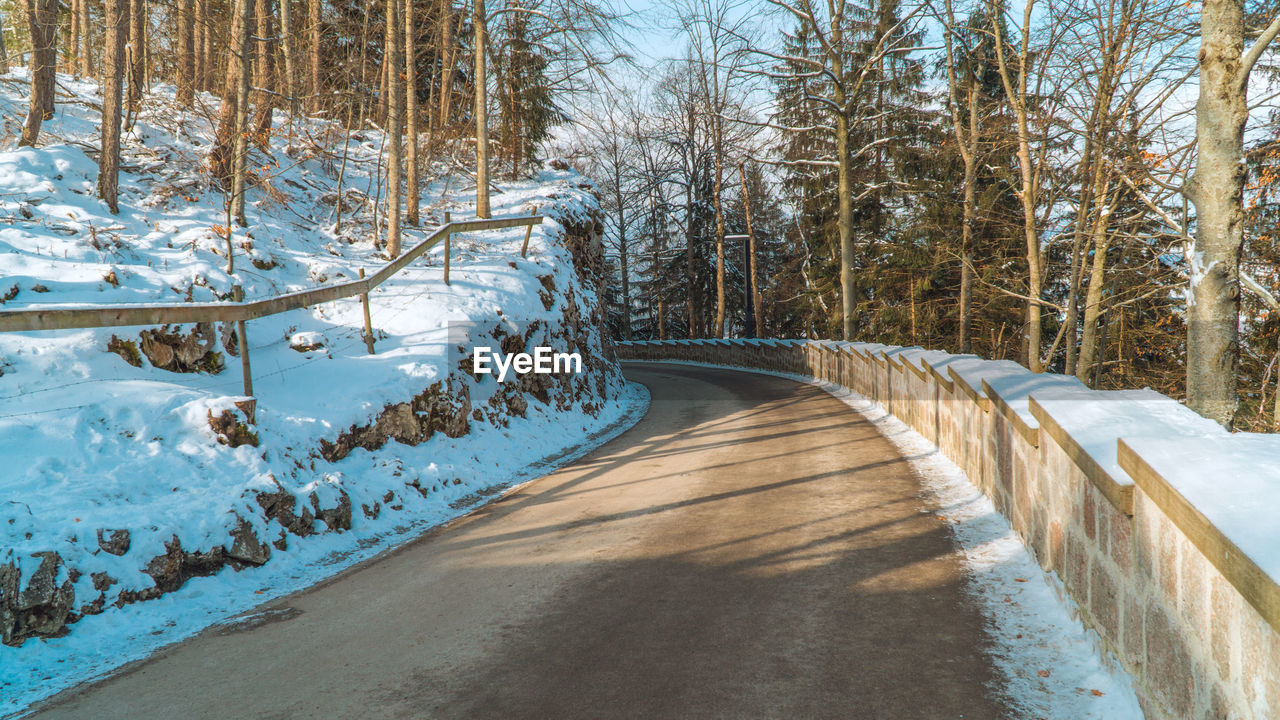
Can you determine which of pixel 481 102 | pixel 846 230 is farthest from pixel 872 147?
pixel 481 102

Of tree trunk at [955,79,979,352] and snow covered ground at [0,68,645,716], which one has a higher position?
tree trunk at [955,79,979,352]

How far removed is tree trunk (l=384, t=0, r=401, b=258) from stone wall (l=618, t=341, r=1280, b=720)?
12.9 metres

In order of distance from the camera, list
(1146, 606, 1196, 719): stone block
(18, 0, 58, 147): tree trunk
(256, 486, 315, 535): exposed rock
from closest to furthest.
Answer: (1146, 606, 1196, 719): stone block → (256, 486, 315, 535): exposed rock → (18, 0, 58, 147): tree trunk

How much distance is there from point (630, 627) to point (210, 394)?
18.9ft

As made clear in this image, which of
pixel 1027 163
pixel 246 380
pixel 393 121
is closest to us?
pixel 246 380

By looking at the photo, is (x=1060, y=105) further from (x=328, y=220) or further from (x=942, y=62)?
(x=328, y=220)

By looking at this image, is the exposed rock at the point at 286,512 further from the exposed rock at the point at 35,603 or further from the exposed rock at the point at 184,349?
the exposed rock at the point at 184,349

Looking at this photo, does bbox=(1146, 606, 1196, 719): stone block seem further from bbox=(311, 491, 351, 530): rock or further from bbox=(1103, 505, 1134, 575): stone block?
bbox=(311, 491, 351, 530): rock

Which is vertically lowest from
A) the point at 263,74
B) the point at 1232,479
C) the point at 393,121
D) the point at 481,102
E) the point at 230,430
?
the point at 230,430

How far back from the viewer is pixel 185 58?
20344 mm

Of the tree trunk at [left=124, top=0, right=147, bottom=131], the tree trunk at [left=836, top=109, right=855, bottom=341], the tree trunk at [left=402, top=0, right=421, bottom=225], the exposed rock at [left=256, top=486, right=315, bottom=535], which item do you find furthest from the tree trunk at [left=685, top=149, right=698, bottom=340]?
the exposed rock at [left=256, top=486, right=315, bottom=535]

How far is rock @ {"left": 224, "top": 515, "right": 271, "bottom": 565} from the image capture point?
6.09 meters

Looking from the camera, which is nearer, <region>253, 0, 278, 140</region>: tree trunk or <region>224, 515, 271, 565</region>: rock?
<region>224, 515, 271, 565</region>: rock

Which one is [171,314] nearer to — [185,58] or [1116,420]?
[1116,420]
